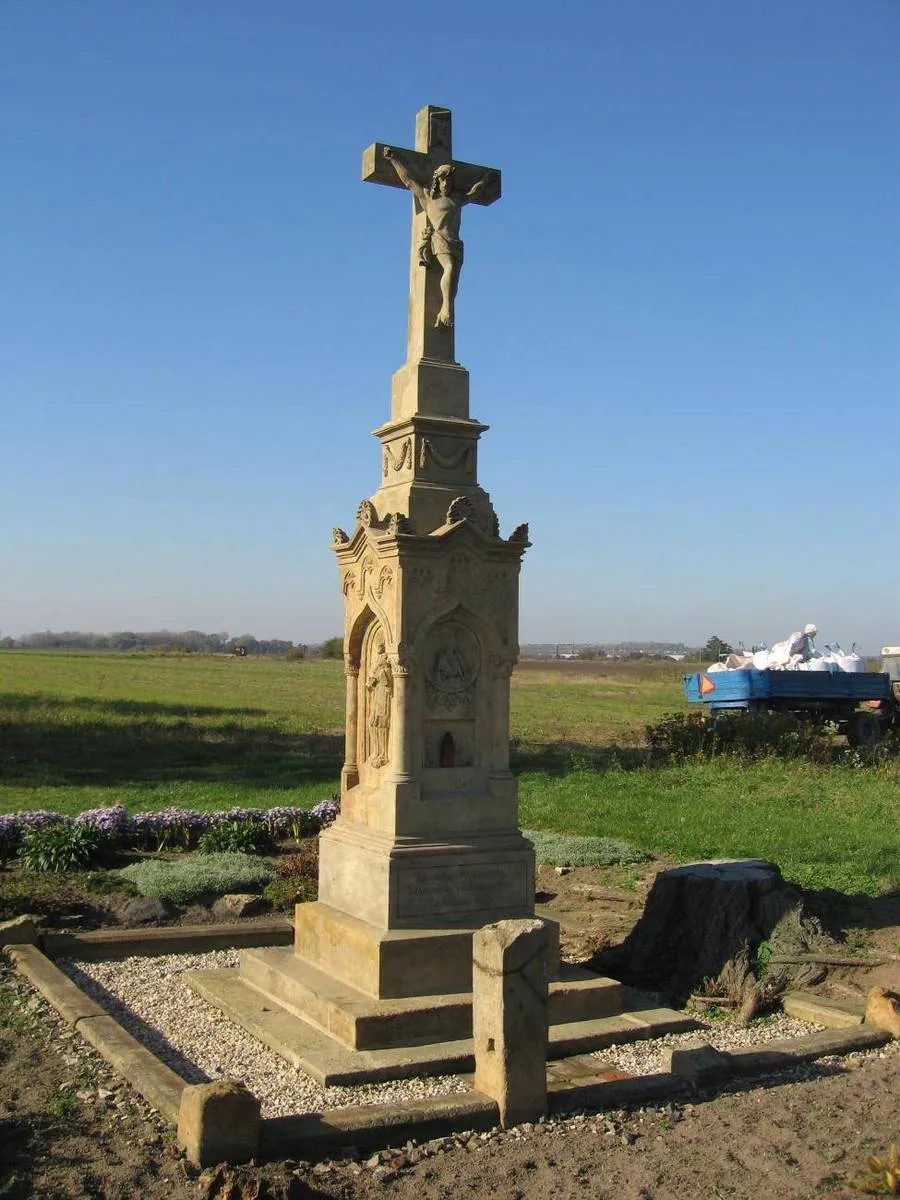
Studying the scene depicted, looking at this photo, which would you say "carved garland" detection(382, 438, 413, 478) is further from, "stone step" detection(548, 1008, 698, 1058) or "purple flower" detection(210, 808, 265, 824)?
"purple flower" detection(210, 808, 265, 824)

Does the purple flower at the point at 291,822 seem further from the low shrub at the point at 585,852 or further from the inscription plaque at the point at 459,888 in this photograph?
the inscription plaque at the point at 459,888

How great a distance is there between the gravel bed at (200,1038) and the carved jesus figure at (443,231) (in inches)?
203

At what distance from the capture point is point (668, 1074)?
21.1 feet

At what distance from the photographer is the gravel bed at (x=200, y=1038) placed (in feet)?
21.3

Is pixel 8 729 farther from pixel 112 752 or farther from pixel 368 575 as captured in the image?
pixel 368 575

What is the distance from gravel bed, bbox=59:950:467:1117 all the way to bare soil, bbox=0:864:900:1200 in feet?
2.24

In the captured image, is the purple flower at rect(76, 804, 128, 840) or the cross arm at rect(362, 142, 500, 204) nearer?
the cross arm at rect(362, 142, 500, 204)

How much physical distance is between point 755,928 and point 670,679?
63.4 meters

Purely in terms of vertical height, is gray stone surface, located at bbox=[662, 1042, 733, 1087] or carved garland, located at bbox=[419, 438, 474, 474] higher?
carved garland, located at bbox=[419, 438, 474, 474]

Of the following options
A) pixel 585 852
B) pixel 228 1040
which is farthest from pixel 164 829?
pixel 228 1040

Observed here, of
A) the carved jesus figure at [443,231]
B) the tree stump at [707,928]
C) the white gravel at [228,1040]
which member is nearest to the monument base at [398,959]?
the white gravel at [228,1040]

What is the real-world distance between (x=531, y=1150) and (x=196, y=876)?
6591 millimetres

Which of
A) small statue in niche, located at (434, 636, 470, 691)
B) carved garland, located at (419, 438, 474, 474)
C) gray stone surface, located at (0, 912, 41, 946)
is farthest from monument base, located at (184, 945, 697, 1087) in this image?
carved garland, located at (419, 438, 474, 474)

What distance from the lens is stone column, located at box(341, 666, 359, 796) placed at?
877 centimetres
